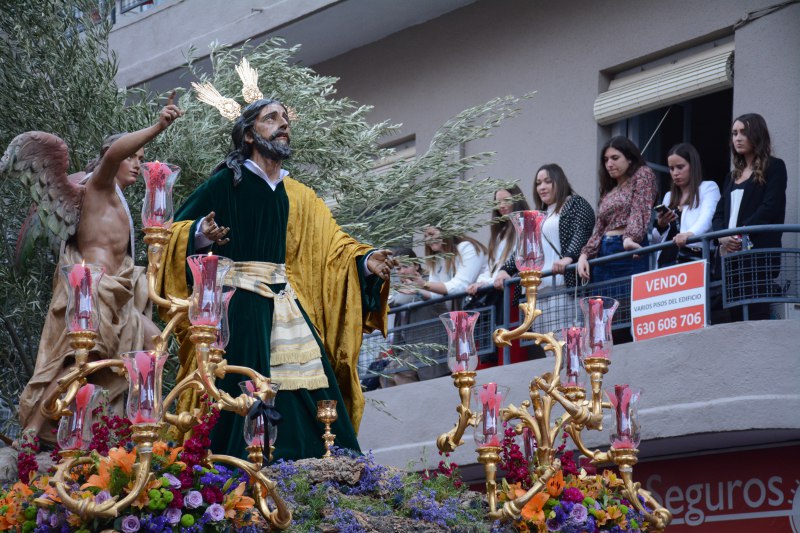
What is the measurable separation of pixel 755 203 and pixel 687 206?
1.79 feet

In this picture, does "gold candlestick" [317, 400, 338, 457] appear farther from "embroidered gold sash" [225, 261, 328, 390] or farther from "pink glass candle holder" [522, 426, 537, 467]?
"pink glass candle holder" [522, 426, 537, 467]

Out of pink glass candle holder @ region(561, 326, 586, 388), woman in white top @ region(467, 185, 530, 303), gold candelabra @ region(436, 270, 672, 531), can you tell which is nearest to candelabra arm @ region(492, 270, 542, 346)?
gold candelabra @ region(436, 270, 672, 531)

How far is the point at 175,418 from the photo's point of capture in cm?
581

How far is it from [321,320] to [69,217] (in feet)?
4.79

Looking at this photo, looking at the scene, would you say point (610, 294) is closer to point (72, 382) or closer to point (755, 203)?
point (755, 203)

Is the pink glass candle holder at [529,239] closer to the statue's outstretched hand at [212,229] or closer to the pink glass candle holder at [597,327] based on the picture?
the pink glass candle holder at [597,327]

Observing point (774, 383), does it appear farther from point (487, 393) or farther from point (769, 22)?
point (487, 393)

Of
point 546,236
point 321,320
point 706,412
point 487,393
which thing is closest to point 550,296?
point 546,236

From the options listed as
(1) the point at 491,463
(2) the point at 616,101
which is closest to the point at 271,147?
(1) the point at 491,463

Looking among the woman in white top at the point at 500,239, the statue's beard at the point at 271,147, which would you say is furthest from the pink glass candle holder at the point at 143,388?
the woman in white top at the point at 500,239

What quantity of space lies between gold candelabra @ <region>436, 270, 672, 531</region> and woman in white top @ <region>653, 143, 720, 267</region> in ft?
12.0

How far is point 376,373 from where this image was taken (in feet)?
38.6

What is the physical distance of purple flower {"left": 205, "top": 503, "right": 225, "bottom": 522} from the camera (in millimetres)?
5660

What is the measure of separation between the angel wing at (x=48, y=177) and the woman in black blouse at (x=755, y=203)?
14.0 feet
